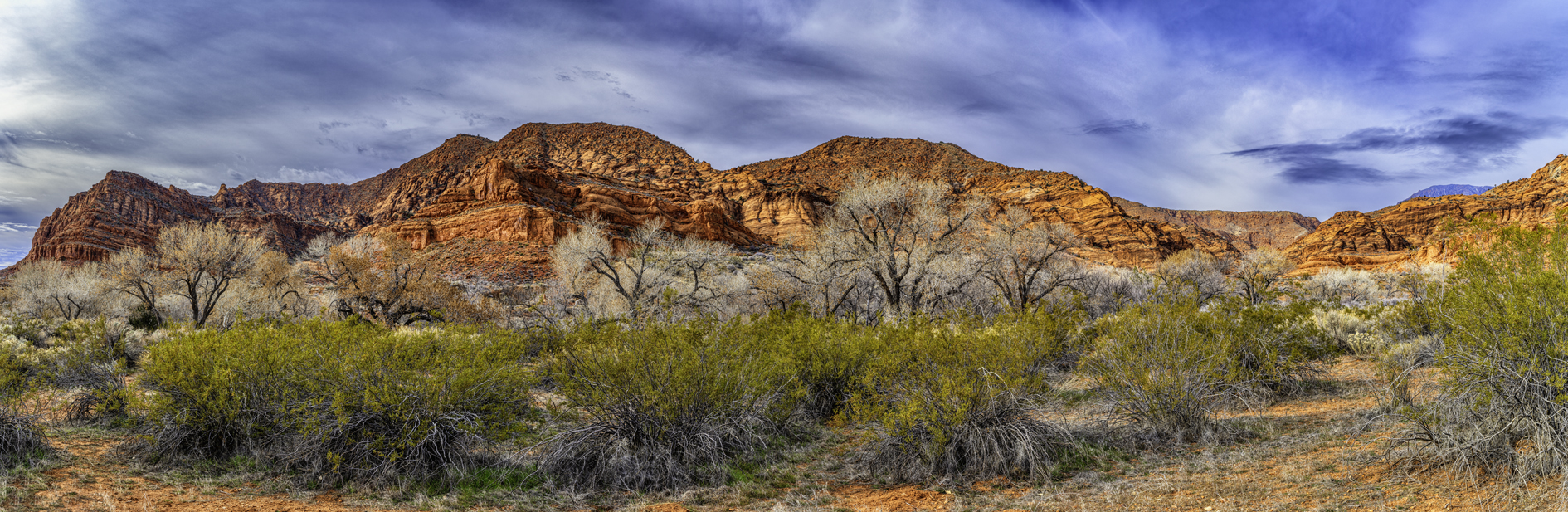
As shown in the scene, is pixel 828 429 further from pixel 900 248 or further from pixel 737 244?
pixel 737 244

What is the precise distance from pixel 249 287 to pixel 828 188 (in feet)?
234

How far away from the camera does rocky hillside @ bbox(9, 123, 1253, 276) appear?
195ft

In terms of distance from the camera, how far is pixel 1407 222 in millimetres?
67875

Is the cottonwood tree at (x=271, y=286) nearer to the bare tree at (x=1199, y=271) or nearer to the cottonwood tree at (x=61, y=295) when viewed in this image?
the cottonwood tree at (x=61, y=295)

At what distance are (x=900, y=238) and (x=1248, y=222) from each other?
174056mm

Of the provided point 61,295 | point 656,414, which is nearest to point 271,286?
point 61,295

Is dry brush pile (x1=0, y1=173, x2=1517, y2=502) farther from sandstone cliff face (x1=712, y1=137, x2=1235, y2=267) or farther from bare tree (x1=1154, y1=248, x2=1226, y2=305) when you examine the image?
sandstone cliff face (x1=712, y1=137, x2=1235, y2=267)

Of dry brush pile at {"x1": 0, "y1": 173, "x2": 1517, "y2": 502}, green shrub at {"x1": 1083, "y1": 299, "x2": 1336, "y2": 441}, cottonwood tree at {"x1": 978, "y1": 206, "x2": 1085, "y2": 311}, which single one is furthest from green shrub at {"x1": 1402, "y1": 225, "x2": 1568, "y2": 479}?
cottonwood tree at {"x1": 978, "y1": 206, "x2": 1085, "y2": 311}

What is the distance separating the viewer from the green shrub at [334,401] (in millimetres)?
6496

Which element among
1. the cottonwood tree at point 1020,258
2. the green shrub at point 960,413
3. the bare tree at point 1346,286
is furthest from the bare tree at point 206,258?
the bare tree at point 1346,286

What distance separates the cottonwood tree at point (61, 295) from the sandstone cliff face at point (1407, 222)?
279ft

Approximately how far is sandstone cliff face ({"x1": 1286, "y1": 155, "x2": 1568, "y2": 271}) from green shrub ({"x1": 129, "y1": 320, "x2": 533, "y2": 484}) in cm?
6876

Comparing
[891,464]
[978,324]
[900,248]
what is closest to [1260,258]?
[900,248]

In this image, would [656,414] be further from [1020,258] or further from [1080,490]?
[1020,258]
